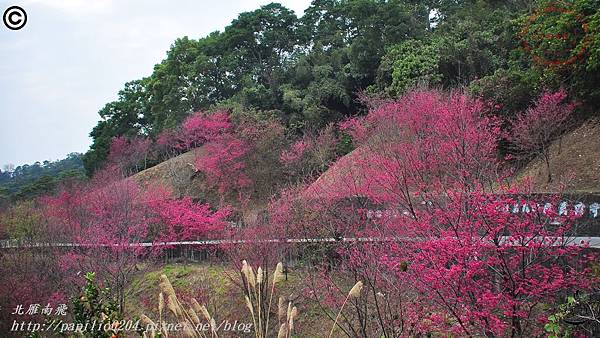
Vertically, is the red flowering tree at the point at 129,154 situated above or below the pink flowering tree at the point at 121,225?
above

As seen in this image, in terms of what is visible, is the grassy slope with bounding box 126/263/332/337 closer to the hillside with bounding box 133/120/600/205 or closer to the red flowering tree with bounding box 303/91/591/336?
the red flowering tree with bounding box 303/91/591/336

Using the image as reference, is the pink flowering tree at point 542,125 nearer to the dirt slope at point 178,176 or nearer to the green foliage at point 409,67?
the green foliage at point 409,67

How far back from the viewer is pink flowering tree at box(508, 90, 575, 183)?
13.7 metres

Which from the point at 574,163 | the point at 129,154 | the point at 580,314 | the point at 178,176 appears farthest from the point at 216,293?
the point at 129,154

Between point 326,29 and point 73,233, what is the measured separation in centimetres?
1904

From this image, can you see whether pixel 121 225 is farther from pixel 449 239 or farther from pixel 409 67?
pixel 409 67

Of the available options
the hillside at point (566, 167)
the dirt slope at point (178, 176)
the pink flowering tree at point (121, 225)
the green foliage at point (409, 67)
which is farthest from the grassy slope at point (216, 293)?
the green foliage at point (409, 67)

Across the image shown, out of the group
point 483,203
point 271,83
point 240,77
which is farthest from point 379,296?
point 240,77

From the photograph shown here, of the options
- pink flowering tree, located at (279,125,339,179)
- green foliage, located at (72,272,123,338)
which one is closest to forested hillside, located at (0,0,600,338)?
green foliage, located at (72,272,123,338)

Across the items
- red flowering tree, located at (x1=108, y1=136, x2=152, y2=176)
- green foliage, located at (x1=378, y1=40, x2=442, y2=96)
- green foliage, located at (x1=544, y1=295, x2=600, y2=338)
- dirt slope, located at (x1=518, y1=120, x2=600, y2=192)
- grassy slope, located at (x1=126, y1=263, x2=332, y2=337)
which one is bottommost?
grassy slope, located at (x1=126, y1=263, x2=332, y2=337)

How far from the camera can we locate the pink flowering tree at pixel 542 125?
44.9ft

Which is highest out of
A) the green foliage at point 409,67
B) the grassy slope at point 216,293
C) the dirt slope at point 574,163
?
the green foliage at point 409,67

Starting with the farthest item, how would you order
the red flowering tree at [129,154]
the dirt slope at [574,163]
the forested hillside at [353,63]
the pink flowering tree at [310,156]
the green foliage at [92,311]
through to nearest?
the red flowering tree at [129,154], the pink flowering tree at [310,156], the forested hillside at [353,63], the dirt slope at [574,163], the green foliage at [92,311]

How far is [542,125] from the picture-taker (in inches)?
551
